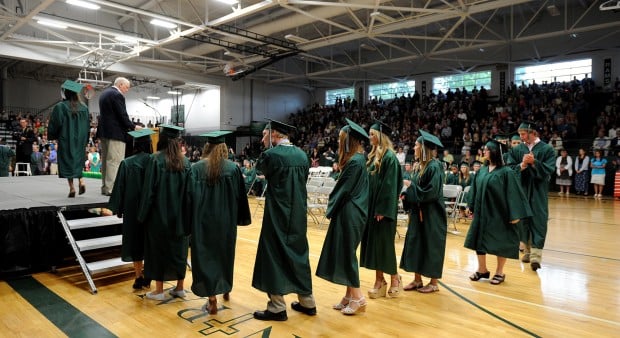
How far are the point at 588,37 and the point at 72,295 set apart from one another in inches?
814

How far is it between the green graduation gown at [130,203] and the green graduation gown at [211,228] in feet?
2.86

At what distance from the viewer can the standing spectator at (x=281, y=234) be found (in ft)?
11.3

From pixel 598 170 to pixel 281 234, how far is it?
13565 millimetres

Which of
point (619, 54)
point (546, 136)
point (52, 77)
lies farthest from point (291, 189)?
point (52, 77)

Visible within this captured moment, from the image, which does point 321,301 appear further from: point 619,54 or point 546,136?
point 619,54

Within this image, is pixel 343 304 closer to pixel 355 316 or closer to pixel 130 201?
pixel 355 316

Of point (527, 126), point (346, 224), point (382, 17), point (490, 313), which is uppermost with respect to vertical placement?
point (382, 17)

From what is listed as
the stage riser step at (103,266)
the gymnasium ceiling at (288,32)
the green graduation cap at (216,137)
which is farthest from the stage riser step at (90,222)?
the gymnasium ceiling at (288,32)

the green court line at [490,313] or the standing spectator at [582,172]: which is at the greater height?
the standing spectator at [582,172]

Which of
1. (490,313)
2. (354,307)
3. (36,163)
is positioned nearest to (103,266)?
(354,307)

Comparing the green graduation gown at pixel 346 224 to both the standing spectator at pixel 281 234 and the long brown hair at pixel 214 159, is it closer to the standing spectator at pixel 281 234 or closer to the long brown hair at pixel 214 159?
the standing spectator at pixel 281 234

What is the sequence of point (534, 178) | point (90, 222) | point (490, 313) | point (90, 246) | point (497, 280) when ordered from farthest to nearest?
point (534, 178) < point (90, 222) < point (497, 280) < point (90, 246) < point (490, 313)

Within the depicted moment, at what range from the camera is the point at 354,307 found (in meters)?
3.69

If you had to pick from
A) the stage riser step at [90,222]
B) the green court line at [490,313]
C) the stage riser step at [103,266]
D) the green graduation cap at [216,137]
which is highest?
A: the green graduation cap at [216,137]
